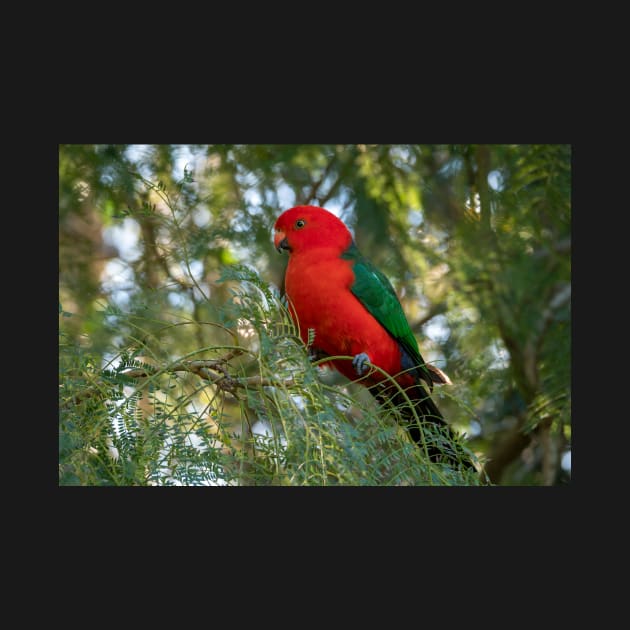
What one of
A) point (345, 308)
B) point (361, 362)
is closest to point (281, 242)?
point (345, 308)

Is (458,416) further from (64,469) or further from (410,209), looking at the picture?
(64,469)

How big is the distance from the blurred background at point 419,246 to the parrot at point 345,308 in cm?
45

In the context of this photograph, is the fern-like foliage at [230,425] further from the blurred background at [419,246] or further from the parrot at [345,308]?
the blurred background at [419,246]

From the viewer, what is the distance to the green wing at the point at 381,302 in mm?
3842

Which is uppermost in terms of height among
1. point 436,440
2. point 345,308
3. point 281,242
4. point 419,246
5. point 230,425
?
point 419,246

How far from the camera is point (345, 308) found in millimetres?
3771

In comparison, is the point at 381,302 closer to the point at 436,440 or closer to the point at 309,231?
the point at 309,231

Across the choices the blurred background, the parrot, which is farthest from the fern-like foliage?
the blurred background

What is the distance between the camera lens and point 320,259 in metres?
3.83

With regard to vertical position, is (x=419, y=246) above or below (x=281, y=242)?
above

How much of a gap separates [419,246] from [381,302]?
1.22m

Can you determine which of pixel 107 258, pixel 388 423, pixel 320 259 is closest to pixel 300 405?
pixel 388 423

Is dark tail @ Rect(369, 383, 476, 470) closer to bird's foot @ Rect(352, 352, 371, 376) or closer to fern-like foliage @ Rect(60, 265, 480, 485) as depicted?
fern-like foliage @ Rect(60, 265, 480, 485)

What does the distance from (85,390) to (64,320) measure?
0.72 m
